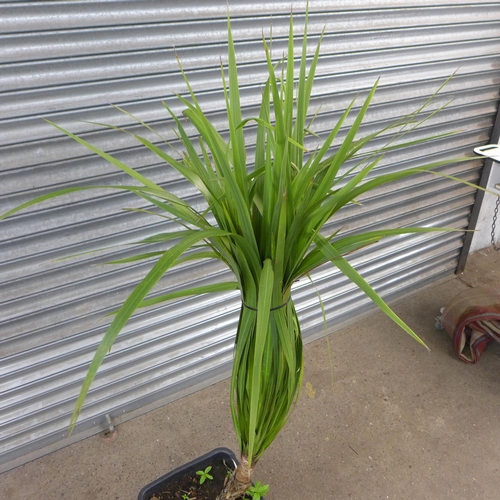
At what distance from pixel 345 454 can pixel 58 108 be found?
4.80 feet

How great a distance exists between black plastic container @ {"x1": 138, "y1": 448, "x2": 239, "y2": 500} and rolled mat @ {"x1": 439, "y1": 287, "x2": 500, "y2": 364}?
1205mm

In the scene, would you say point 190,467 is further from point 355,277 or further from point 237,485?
point 355,277

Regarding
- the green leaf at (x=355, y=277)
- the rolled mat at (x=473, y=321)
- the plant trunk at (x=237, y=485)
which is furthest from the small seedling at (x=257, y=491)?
the rolled mat at (x=473, y=321)

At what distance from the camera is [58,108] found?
1.33m

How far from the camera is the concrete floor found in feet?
5.43

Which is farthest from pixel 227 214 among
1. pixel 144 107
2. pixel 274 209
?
pixel 144 107

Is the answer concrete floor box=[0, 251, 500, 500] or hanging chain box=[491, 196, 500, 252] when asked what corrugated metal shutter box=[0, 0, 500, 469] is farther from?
hanging chain box=[491, 196, 500, 252]

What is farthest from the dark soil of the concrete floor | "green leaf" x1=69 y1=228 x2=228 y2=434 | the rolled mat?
the rolled mat

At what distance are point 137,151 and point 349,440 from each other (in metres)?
1.26

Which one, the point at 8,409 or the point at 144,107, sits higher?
the point at 144,107

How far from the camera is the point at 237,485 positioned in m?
1.28

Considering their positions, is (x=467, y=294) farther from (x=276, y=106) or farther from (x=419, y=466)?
(x=276, y=106)

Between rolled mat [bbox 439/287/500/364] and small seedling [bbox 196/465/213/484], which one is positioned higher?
small seedling [bbox 196/465/213/484]

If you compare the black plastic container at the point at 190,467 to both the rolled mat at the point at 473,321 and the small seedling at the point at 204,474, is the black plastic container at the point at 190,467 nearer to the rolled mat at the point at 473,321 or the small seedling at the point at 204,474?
the small seedling at the point at 204,474
